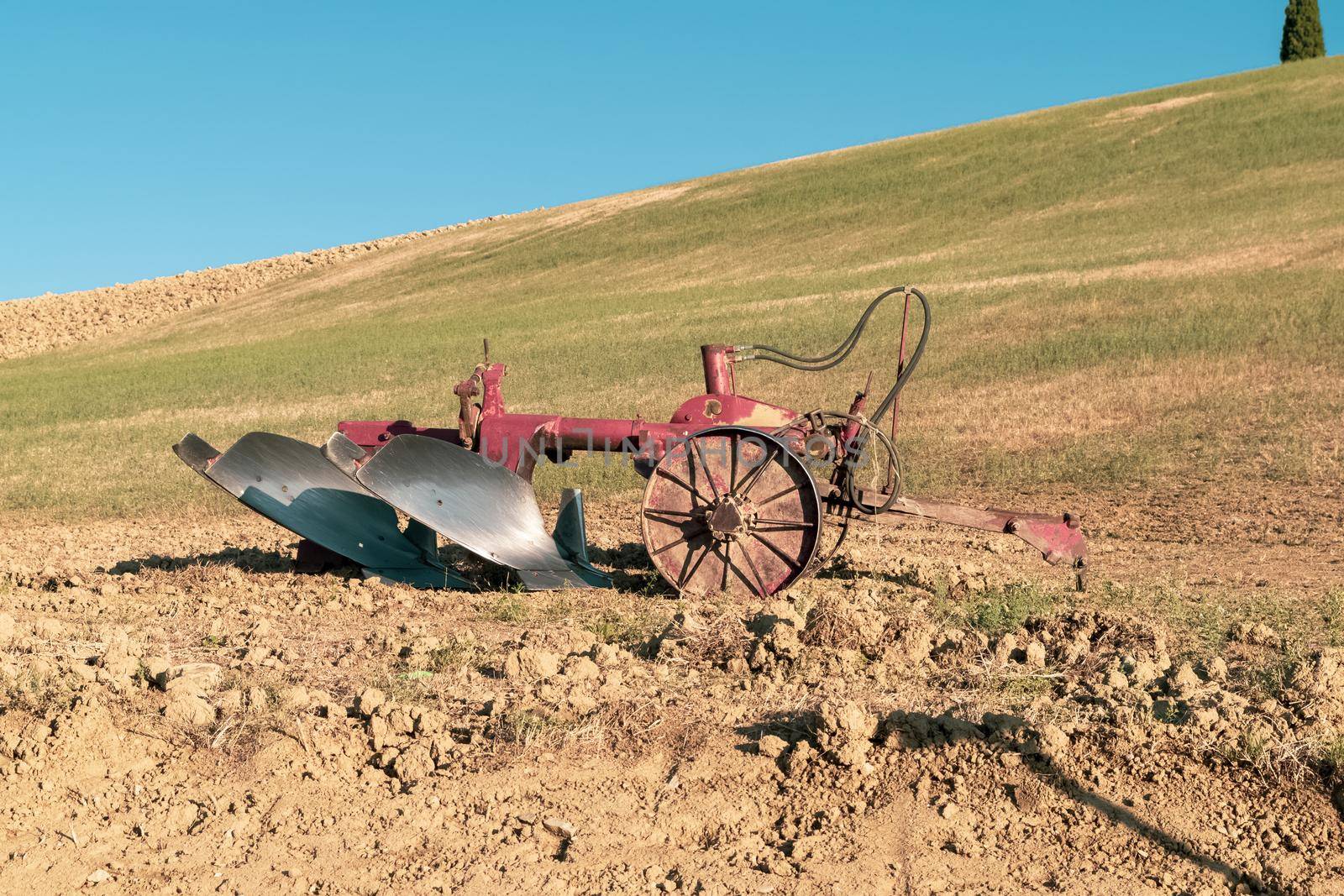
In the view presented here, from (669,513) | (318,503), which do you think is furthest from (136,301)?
(669,513)

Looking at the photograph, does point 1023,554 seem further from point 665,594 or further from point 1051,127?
point 1051,127

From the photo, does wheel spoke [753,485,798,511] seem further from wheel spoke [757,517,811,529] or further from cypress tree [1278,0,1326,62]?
cypress tree [1278,0,1326,62]

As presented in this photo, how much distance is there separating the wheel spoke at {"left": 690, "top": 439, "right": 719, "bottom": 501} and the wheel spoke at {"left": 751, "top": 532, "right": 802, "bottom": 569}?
0.35 meters

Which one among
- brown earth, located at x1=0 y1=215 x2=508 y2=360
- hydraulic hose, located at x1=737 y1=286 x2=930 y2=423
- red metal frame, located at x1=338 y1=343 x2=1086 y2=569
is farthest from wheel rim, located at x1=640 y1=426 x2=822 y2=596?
brown earth, located at x1=0 y1=215 x2=508 y2=360

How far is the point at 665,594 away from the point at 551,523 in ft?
12.9

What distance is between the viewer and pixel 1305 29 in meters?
58.8

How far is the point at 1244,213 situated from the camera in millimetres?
27703

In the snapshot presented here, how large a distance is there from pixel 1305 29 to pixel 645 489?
63.3 meters

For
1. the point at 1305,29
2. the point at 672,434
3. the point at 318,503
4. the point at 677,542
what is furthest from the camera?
the point at 1305,29

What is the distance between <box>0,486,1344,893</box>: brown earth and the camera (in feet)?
13.3

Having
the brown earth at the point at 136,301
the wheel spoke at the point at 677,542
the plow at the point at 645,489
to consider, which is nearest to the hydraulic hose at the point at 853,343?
the plow at the point at 645,489

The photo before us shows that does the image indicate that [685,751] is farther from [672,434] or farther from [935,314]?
[935,314]

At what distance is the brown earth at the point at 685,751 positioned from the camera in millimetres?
4039

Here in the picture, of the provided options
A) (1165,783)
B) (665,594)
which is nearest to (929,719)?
(1165,783)
